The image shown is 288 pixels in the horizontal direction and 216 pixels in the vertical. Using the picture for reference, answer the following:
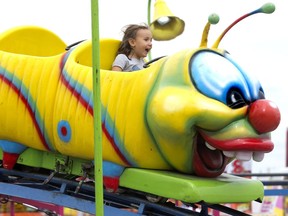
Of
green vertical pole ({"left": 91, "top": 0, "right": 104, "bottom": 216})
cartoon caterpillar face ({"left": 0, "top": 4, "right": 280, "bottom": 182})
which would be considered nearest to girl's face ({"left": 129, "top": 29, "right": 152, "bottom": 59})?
cartoon caterpillar face ({"left": 0, "top": 4, "right": 280, "bottom": 182})

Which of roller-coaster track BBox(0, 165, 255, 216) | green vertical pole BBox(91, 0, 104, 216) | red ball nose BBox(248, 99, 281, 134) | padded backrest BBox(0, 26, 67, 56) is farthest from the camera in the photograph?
padded backrest BBox(0, 26, 67, 56)

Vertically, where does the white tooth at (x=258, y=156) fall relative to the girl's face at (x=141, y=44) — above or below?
below

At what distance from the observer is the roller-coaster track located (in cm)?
325

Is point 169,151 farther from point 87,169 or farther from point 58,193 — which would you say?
point 58,193

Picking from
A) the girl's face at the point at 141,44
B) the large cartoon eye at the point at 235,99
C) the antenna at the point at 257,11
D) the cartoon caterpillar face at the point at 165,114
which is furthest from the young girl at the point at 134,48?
the large cartoon eye at the point at 235,99

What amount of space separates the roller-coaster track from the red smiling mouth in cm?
19

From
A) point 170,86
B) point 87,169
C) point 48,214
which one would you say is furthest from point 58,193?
point 48,214

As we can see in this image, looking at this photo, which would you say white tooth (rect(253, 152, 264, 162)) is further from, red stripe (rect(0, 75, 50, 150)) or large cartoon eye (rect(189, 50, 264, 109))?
red stripe (rect(0, 75, 50, 150))

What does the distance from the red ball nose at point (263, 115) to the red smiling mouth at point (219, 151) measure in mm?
70

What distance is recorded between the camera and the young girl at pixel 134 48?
12.3 feet

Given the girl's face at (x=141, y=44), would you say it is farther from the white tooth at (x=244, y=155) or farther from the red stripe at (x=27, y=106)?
the white tooth at (x=244, y=155)

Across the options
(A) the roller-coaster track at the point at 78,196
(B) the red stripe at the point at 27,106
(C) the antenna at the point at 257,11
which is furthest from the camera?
(B) the red stripe at the point at 27,106

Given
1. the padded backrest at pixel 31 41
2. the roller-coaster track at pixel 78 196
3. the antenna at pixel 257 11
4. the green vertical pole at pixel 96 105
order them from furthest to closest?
the padded backrest at pixel 31 41, the roller-coaster track at pixel 78 196, the antenna at pixel 257 11, the green vertical pole at pixel 96 105

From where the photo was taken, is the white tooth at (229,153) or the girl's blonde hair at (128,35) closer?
the white tooth at (229,153)
